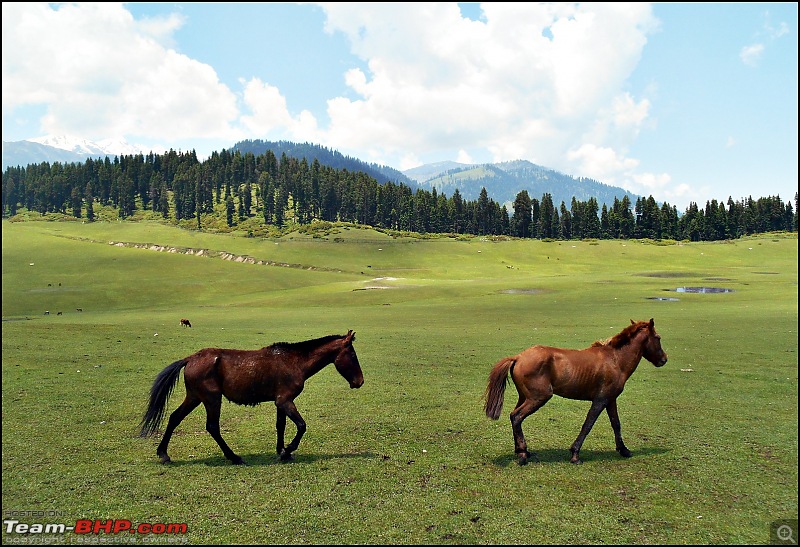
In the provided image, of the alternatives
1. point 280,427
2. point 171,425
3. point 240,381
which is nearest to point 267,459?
point 280,427

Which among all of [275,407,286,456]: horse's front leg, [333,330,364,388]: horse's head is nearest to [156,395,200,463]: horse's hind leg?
[275,407,286,456]: horse's front leg

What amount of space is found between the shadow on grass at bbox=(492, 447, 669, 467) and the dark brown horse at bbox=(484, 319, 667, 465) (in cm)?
19

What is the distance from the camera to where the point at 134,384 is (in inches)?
715

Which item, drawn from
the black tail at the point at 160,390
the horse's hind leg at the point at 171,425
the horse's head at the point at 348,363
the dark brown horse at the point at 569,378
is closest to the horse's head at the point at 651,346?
the dark brown horse at the point at 569,378

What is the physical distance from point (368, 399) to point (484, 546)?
9449mm

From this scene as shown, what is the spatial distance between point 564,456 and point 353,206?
164185mm

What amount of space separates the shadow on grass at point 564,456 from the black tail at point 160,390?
7296 mm

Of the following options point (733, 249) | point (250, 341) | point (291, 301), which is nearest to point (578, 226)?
point (733, 249)

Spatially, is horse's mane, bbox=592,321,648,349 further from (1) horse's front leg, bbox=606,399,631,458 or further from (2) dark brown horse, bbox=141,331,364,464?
(2) dark brown horse, bbox=141,331,364,464

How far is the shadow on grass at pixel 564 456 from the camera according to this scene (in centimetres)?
1088

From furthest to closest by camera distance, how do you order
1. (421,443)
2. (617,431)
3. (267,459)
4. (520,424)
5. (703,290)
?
(703,290)
(421,443)
(617,431)
(267,459)
(520,424)

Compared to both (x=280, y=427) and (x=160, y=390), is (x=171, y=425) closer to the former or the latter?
(x=160, y=390)

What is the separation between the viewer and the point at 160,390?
1101cm

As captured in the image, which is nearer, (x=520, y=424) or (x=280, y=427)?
(x=520, y=424)
